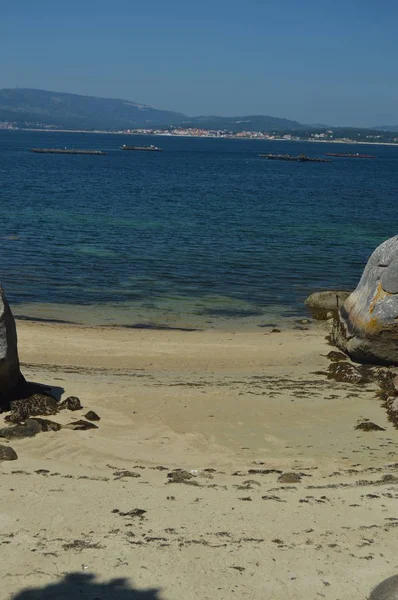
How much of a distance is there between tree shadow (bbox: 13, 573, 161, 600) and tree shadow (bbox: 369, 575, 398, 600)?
1912 millimetres

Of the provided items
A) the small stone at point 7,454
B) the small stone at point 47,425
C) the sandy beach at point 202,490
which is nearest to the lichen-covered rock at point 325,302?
the sandy beach at point 202,490

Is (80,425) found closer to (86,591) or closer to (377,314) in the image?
(86,591)

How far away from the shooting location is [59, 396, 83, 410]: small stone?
44.1 feet

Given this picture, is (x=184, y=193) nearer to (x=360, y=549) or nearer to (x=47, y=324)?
(x=47, y=324)

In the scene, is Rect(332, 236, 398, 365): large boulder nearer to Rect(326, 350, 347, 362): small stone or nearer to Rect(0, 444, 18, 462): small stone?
Rect(326, 350, 347, 362): small stone

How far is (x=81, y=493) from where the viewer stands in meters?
9.61

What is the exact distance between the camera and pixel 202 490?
9.95 metres

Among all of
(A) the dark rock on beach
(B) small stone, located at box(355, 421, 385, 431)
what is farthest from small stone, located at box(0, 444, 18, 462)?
(B) small stone, located at box(355, 421, 385, 431)

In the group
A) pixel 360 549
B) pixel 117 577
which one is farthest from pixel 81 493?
pixel 360 549

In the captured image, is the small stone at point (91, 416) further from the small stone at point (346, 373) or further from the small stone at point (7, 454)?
the small stone at point (346, 373)

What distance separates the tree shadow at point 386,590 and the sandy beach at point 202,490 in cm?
15

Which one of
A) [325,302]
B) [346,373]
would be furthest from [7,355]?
[325,302]

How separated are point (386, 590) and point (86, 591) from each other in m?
2.63

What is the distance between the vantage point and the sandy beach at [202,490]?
756 centimetres
